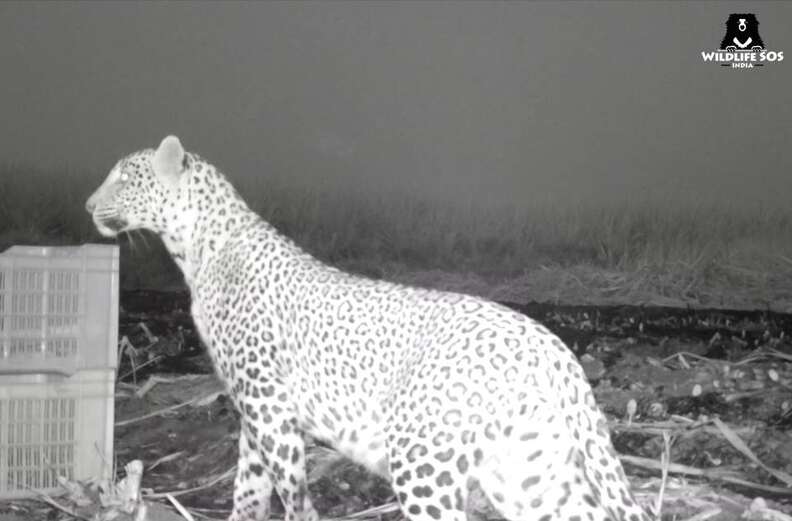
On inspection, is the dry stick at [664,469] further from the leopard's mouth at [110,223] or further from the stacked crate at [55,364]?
the leopard's mouth at [110,223]

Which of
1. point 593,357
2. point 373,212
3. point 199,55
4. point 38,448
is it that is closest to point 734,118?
point 593,357

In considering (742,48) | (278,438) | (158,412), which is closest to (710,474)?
(278,438)

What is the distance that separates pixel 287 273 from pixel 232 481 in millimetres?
953

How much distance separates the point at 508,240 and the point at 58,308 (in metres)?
1.79

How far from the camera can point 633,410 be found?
12.4ft

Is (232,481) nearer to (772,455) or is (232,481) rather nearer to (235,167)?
(235,167)

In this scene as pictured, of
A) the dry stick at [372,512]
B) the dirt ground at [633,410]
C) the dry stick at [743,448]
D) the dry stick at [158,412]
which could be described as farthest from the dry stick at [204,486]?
the dry stick at [743,448]

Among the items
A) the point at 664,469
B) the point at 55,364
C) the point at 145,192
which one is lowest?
the point at 664,469

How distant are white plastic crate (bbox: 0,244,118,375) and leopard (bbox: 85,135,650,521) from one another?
19 cm

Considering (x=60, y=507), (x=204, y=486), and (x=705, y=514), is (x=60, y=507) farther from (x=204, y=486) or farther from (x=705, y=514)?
(x=705, y=514)

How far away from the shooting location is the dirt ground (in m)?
3.62

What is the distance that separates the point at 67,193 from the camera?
4.18m

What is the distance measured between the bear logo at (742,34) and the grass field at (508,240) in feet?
2.12

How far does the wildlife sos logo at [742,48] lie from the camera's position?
4039 millimetres
